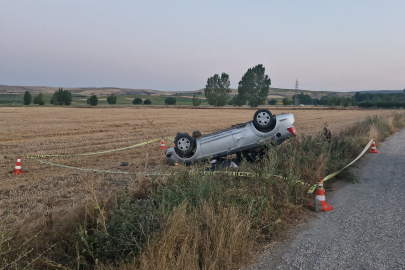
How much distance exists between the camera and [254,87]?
95875 millimetres

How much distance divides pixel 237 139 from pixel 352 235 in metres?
4.97

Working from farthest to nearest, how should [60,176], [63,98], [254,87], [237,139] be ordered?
[254,87] < [63,98] < [237,139] < [60,176]

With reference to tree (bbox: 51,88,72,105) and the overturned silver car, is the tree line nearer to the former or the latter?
tree (bbox: 51,88,72,105)

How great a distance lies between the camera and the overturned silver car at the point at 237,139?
30.9ft

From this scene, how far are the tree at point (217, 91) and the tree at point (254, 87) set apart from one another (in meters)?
4.50

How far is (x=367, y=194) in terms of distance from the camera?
22.7ft

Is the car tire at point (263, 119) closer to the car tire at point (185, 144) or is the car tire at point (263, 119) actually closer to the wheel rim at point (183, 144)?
the car tire at point (185, 144)

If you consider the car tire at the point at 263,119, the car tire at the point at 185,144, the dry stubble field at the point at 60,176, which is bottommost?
the dry stubble field at the point at 60,176

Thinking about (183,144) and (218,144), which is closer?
(218,144)

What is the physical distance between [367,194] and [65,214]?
580cm

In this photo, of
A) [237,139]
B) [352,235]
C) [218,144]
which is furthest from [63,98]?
[352,235]

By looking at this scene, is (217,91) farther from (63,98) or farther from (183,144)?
(183,144)

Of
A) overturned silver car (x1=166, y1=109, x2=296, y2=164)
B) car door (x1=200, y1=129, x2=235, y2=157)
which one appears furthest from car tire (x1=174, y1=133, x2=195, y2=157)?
car door (x1=200, y1=129, x2=235, y2=157)

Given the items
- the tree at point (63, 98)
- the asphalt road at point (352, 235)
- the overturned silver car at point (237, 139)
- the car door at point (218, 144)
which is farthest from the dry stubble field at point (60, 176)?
the tree at point (63, 98)
